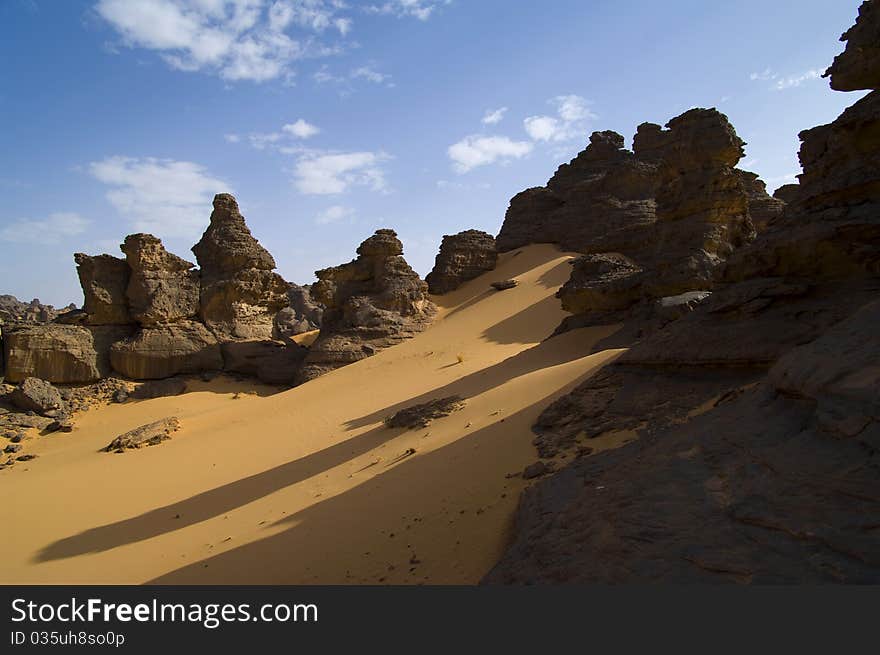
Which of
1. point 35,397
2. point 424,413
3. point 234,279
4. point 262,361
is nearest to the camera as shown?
point 424,413

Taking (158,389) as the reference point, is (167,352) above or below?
above

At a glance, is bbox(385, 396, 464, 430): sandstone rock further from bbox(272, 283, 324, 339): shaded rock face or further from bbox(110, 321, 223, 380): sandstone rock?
bbox(272, 283, 324, 339): shaded rock face

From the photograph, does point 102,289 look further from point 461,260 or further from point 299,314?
point 299,314

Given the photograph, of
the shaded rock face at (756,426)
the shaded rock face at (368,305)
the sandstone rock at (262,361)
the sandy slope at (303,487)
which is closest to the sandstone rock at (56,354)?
the sandy slope at (303,487)

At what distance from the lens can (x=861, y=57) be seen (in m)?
6.01

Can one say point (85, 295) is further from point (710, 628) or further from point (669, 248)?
point (710, 628)

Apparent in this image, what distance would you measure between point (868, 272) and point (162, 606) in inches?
276

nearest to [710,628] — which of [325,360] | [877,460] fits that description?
[877,460]

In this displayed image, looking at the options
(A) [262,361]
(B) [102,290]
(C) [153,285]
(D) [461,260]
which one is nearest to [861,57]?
(A) [262,361]

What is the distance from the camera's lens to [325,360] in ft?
58.1

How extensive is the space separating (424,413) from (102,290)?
49.0 feet

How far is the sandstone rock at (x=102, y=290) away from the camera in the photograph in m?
17.9

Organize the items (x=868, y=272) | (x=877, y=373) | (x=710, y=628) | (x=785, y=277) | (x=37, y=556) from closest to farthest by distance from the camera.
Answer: (x=710, y=628) → (x=877, y=373) → (x=868, y=272) → (x=785, y=277) → (x=37, y=556)

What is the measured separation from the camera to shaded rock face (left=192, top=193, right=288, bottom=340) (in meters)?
19.1
